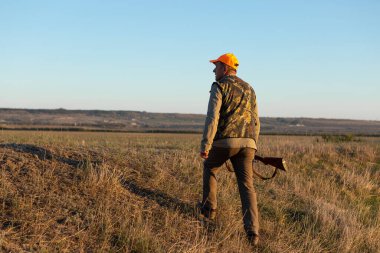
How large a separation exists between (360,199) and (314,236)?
13.5ft

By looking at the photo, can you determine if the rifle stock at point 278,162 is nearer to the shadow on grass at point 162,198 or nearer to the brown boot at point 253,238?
the brown boot at point 253,238

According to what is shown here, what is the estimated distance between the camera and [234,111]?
6.34 meters

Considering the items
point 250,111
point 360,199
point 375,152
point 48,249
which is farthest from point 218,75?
point 375,152

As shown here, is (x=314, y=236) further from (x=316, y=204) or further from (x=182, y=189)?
(x=182, y=189)

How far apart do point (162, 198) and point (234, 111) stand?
5.87 feet

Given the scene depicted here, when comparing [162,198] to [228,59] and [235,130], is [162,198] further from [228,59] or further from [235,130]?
[228,59]

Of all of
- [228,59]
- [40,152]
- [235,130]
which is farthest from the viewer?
[40,152]

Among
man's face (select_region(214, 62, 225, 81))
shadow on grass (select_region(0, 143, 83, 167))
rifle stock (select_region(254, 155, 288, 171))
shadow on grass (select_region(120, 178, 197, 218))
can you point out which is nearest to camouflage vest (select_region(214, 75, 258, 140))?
man's face (select_region(214, 62, 225, 81))

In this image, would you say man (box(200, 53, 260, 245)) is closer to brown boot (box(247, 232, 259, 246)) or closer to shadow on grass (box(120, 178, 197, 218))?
brown boot (box(247, 232, 259, 246))

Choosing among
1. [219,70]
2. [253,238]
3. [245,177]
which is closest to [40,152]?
[219,70]

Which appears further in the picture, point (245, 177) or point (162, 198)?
point (162, 198)

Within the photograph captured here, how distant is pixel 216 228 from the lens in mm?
6512

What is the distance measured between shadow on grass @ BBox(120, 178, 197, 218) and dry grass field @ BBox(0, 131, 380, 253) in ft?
0.05

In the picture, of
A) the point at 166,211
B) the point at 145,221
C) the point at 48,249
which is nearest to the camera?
the point at 48,249
